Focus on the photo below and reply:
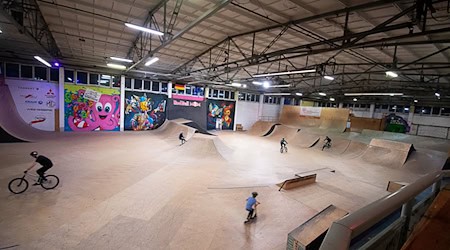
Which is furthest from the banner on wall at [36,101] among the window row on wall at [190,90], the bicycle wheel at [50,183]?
the bicycle wheel at [50,183]

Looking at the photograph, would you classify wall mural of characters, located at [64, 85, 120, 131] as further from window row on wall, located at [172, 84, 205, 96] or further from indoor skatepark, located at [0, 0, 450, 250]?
window row on wall, located at [172, 84, 205, 96]

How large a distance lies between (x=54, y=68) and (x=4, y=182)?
1056 centimetres

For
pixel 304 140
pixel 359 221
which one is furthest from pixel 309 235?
pixel 304 140

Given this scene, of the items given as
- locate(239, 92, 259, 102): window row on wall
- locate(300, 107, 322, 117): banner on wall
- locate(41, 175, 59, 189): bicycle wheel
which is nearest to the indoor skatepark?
locate(41, 175, 59, 189): bicycle wheel

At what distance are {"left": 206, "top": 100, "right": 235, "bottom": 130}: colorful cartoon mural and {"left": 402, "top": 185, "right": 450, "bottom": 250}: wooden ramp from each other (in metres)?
20.0

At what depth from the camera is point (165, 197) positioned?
5.65 meters

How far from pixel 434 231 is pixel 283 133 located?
59.6 feet

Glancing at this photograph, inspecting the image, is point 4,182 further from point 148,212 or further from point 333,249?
point 333,249

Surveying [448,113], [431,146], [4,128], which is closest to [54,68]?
→ [4,128]

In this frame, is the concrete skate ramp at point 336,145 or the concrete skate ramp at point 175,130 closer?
the concrete skate ramp at point 175,130

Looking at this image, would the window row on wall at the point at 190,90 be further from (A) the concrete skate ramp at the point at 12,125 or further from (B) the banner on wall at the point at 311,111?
(B) the banner on wall at the point at 311,111

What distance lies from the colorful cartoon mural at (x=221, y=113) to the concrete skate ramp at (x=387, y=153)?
13003mm

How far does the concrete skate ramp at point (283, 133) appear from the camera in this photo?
17891mm

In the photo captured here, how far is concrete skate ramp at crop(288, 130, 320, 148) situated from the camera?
611 inches
